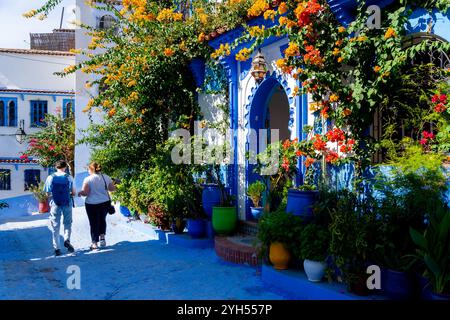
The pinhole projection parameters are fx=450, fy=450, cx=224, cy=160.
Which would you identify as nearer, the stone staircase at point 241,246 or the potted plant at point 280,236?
the potted plant at point 280,236

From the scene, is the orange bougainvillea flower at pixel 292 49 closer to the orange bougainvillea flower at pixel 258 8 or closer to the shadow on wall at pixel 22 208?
the orange bougainvillea flower at pixel 258 8

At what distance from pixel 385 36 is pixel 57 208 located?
5996 millimetres

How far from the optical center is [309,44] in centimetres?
641

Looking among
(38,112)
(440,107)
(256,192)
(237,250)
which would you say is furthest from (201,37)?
(38,112)

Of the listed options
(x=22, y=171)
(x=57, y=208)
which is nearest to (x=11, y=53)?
(x=22, y=171)

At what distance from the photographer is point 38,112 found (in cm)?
2453

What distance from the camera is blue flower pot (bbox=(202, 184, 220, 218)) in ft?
28.9

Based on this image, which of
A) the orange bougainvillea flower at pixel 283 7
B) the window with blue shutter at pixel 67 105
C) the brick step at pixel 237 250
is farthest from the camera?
the window with blue shutter at pixel 67 105

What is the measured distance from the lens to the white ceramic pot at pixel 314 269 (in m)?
5.31

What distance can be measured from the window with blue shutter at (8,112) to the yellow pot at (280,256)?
73.2 ft

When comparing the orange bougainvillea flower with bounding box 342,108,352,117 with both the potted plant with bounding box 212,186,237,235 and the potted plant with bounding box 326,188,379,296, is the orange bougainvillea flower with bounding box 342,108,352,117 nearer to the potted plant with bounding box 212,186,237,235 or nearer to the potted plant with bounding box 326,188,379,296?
the potted plant with bounding box 326,188,379,296

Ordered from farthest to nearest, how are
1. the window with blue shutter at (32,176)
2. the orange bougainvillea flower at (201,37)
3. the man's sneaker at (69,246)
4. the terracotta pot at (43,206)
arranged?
the window with blue shutter at (32,176)
the terracotta pot at (43,206)
the orange bougainvillea flower at (201,37)
the man's sneaker at (69,246)

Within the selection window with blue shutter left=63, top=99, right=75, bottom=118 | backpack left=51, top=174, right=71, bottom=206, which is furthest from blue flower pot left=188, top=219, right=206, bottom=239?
window with blue shutter left=63, top=99, right=75, bottom=118

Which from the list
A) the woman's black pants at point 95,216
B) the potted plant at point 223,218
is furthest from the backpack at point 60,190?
the potted plant at point 223,218
